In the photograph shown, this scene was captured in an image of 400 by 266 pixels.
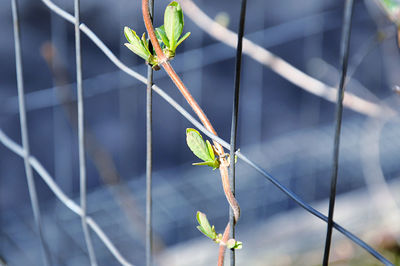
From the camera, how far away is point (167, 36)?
236 mm

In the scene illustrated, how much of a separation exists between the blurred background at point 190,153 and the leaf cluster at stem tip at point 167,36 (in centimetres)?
49

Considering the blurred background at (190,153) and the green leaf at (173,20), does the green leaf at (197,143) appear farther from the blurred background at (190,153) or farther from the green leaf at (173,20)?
the blurred background at (190,153)

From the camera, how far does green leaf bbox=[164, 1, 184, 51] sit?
0.23 meters

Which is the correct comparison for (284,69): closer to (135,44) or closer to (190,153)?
(135,44)

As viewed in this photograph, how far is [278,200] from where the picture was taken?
44.4 inches

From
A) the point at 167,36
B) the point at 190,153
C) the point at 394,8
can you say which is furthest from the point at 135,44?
the point at 190,153

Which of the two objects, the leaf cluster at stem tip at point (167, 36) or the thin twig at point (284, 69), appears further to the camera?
the thin twig at point (284, 69)

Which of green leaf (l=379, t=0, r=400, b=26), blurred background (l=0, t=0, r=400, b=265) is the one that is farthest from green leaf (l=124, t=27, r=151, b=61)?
blurred background (l=0, t=0, r=400, b=265)

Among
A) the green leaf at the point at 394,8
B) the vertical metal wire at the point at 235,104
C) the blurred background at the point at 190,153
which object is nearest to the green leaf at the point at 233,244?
the vertical metal wire at the point at 235,104

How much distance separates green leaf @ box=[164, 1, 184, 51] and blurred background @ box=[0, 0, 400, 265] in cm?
51

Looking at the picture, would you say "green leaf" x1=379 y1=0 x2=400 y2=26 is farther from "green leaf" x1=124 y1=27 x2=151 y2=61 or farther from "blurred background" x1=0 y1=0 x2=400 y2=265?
"blurred background" x1=0 y1=0 x2=400 y2=265

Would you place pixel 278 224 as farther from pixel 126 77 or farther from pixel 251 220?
pixel 126 77

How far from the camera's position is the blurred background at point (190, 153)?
909 mm

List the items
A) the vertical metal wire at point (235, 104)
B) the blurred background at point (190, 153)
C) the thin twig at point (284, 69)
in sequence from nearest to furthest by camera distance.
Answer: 1. the vertical metal wire at point (235, 104)
2. the thin twig at point (284, 69)
3. the blurred background at point (190, 153)
